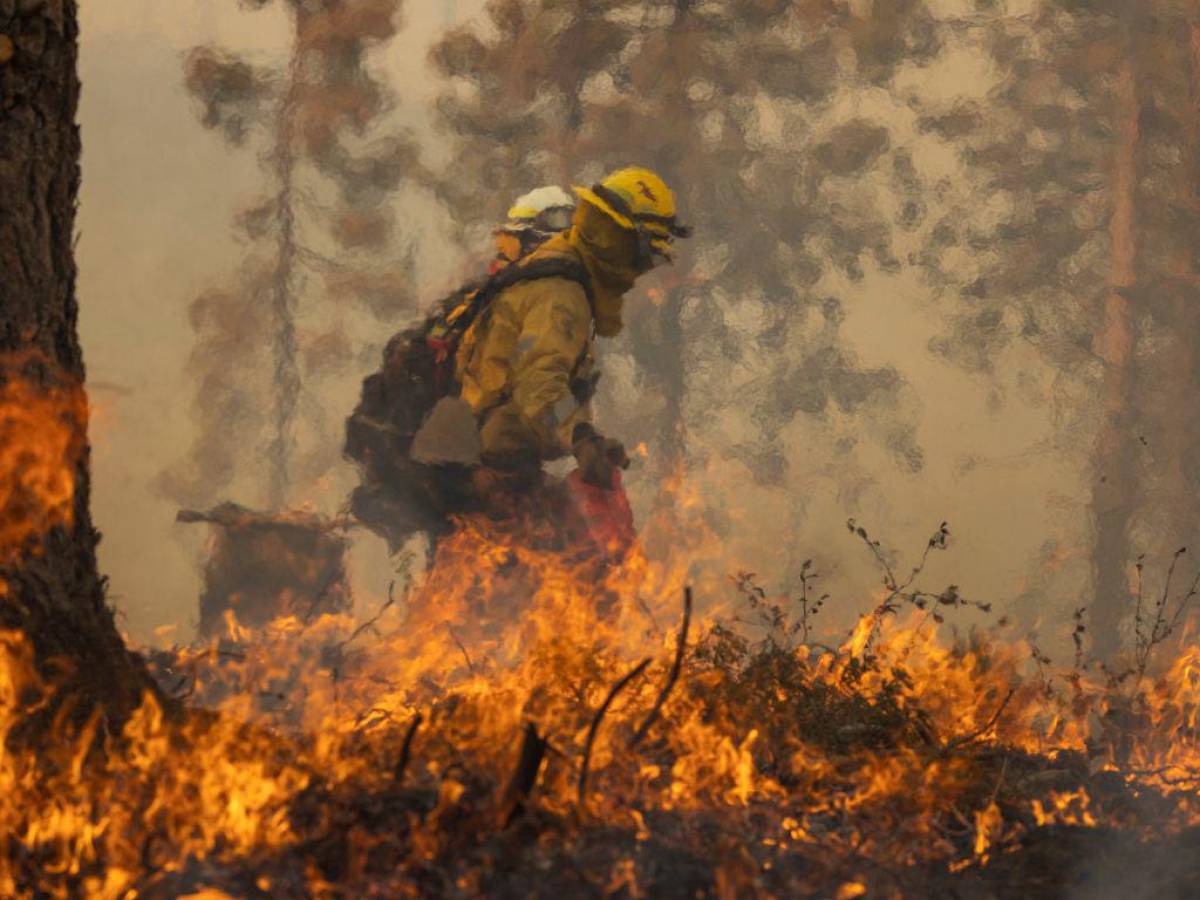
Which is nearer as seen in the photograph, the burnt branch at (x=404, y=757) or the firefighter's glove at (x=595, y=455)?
the burnt branch at (x=404, y=757)

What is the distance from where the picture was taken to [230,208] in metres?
21.1

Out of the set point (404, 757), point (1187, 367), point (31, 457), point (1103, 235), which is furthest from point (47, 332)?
point (1103, 235)

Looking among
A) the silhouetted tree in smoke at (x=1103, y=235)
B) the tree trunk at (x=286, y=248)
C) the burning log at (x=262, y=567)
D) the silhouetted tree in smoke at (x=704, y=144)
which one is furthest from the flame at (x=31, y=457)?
the tree trunk at (x=286, y=248)

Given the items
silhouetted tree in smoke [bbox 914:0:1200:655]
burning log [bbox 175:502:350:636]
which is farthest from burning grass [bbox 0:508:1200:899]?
silhouetted tree in smoke [bbox 914:0:1200:655]

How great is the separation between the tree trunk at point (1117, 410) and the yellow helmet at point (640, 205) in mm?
12593

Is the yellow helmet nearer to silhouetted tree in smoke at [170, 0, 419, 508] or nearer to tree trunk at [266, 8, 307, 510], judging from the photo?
silhouetted tree in smoke at [170, 0, 419, 508]

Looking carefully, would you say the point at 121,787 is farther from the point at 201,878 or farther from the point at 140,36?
the point at 140,36

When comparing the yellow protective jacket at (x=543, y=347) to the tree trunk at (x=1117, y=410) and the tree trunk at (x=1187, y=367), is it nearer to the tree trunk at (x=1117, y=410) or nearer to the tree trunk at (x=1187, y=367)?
the tree trunk at (x=1117, y=410)

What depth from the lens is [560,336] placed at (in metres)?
7.36

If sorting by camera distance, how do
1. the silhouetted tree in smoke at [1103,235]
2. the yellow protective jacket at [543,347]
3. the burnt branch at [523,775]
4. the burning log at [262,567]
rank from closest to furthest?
1. the burnt branch at [523,775]
2. the yellow protective jacket at [543,347]
3. the burning log at [262,567]
4. the silhouetted tree in smoke at [1103,235]

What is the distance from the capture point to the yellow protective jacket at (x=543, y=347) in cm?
736

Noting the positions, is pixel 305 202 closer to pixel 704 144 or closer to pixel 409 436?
pixel 704 144

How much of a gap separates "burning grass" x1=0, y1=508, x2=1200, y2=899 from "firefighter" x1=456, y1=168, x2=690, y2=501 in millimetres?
1575

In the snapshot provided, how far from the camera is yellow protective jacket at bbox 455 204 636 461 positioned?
24.1ft
